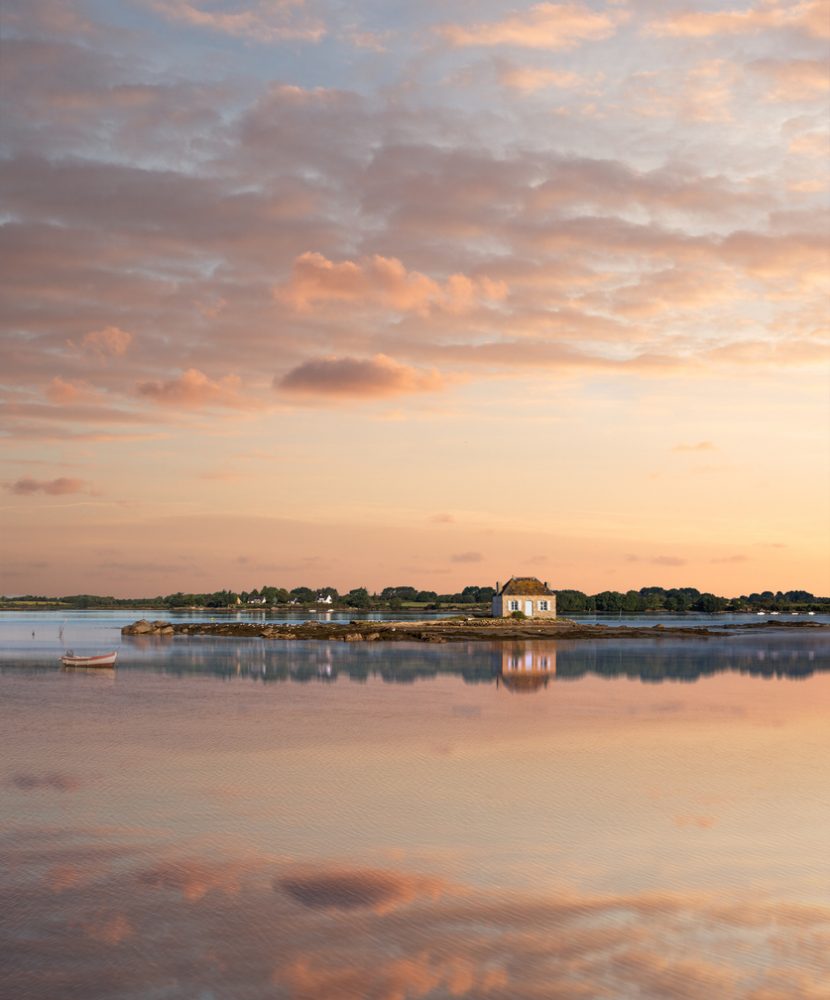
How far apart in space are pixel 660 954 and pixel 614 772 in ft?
42.9

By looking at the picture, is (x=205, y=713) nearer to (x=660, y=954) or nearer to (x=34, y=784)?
(x=34, y=784)

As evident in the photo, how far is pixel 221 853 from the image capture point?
17750 millimetres

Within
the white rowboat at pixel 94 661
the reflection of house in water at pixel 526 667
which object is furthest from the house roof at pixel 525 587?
the white rowboat at pixel 94 661

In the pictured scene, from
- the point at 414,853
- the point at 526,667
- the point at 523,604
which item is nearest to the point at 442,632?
the point at 523,604

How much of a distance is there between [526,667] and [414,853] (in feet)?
144

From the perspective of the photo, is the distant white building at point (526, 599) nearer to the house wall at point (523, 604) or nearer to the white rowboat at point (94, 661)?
the house wall at point (523, 604)

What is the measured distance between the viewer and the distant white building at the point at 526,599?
112 meters

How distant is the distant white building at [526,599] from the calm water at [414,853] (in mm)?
71500

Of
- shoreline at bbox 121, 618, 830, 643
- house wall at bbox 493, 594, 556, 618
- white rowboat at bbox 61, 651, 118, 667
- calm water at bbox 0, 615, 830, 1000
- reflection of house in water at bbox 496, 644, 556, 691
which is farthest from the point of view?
house wall at bbox 493, 594, 556, 618

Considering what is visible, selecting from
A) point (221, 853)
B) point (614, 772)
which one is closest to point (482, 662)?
point (614, 772)

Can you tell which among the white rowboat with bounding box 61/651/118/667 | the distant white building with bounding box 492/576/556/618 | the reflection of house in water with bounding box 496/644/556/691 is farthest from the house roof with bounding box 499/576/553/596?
the white rowboat with bounding box 61/651/118/667

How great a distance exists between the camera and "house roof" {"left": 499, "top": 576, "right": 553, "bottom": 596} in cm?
11275

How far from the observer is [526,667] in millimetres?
60812

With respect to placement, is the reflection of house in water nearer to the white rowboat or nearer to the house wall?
the white rowboat
